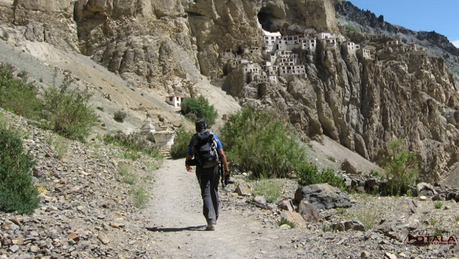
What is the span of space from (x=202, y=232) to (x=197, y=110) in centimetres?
3422

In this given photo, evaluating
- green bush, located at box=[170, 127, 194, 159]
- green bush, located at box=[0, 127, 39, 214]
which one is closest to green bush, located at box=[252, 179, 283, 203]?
green bush, located at box=[0, 127, 39, 214]

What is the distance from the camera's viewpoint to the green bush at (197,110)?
40.7 meters

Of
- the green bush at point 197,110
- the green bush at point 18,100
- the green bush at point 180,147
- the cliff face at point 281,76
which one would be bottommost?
the green bush at point 180,147

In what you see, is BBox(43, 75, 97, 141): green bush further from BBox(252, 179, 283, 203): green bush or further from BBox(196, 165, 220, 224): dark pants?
Result: BBox(196, 165, 220, 224): dark pants

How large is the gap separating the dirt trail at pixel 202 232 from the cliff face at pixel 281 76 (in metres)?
36.0

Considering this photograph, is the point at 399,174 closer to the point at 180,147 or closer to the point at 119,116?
the point at 180,147

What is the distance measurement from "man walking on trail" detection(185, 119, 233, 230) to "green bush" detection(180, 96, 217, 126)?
3261 centimetres

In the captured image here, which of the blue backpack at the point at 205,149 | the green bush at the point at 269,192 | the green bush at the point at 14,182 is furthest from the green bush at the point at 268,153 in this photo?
the green bush at the point at 14,182

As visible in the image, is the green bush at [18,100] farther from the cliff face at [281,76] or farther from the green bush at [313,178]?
the cliff face at [281,76]

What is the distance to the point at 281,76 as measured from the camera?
5619 cm

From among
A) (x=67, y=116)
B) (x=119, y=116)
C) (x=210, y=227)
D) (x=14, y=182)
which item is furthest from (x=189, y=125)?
(x=14, y=182)

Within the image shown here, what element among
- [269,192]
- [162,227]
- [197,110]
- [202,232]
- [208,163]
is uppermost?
[197,110]

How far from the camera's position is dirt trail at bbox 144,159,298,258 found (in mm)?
6086

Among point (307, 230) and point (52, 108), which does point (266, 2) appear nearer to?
point (52, 108)
